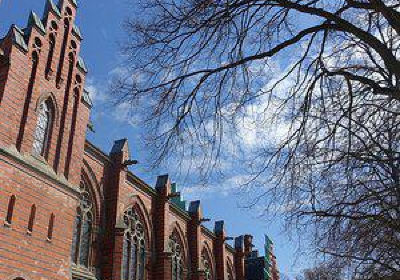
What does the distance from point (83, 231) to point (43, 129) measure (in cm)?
514

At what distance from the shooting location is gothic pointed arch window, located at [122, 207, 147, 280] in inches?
791

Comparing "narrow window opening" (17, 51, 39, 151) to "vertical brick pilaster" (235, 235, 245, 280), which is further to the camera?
"vertical brick pilaster" (235, 235, 245, 280)

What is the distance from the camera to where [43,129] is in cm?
1383

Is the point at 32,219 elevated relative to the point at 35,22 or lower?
lower

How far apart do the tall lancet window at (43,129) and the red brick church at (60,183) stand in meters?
0.03

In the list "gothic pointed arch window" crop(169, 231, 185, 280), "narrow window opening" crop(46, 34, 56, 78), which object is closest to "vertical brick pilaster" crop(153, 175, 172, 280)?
"gothic pointed arch window" crop(169, 231, 185, 280)

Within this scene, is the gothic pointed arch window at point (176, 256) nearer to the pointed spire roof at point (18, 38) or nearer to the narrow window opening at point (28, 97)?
the narrow window opening at point (28, 97)

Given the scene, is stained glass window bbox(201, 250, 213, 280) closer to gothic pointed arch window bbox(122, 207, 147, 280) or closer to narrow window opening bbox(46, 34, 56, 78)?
gothic pointed arch window bbox(122, 207, 147, 280)

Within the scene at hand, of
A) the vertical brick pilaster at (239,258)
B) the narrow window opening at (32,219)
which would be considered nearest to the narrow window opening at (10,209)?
the narrow window opening at (32,219)

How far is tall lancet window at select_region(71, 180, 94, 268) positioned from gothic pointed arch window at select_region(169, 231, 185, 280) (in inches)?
290

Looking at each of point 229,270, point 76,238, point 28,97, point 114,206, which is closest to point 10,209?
point 28,97

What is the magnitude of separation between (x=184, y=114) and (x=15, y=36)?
7.54 meters

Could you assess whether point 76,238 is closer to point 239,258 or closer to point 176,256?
point 176,256

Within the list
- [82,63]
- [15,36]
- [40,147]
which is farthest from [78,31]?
[40,147]
